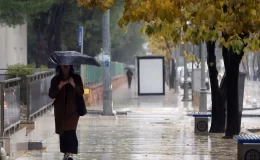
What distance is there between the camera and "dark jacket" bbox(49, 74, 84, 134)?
1292 cm

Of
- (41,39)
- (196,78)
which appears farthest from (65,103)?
(41,39)

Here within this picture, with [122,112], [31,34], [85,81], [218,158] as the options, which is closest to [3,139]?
[218,158]

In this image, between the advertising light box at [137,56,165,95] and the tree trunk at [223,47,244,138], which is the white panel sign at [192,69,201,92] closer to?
the advertising light box at [137,56,165,95]

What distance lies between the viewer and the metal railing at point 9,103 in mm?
14906

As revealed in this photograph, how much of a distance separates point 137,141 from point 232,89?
8.34 feet

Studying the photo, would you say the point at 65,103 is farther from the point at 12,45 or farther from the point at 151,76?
the point at 12,45

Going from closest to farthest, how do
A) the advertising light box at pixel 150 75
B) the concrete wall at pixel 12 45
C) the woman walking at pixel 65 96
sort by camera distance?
1. the woman walking at pixel 65 96
2. the concrete wall at pixel 12 45
3. the advertising light box at pixel 150 75

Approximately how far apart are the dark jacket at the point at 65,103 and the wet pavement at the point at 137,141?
1.58 m

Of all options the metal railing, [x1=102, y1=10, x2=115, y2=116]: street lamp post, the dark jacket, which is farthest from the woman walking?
[x1=102, y1=10, x2=115, y2=116]: street lamp post

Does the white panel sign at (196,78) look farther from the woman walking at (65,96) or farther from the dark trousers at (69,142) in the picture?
the woman walking at (65,96)

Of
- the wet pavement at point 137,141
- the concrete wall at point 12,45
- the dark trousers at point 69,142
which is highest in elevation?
the concrete wall at point 12,45

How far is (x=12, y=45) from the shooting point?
44375 millimetres

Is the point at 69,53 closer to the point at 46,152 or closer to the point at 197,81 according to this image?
the point at 46,152

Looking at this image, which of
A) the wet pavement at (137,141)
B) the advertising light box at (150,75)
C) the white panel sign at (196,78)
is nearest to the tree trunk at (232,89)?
the wet pavement at (137,141)
